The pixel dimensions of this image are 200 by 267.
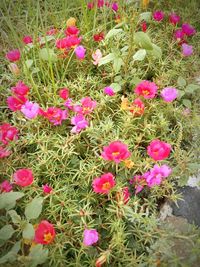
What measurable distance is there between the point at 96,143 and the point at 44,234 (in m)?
0.58

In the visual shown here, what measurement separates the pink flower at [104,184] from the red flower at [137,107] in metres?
0.48

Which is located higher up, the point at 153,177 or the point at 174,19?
the point at 174,19

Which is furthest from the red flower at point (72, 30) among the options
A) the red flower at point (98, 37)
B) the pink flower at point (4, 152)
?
the pink flower at point (4, 152)

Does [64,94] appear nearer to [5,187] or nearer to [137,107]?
[137,107]

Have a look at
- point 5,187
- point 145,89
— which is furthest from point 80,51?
point 5,187

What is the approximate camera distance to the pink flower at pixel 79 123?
1.87 meters

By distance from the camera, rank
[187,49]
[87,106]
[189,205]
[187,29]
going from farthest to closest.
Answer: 1. [187,29]
2. [187,49]
3. [87,106]
4. [189,205]

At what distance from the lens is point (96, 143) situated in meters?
1.86

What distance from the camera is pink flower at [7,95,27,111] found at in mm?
1973

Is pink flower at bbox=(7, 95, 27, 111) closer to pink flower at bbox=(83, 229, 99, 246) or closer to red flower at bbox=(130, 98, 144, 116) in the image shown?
red flower at bbox=(130, 98, 144, 116)

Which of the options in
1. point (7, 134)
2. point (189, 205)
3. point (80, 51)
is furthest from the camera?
point (80, 51)

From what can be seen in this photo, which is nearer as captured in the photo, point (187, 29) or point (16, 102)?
point (16, 102)

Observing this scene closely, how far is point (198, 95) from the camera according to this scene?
2.21m

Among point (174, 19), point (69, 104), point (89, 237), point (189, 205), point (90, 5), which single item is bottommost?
point (189, 205)
